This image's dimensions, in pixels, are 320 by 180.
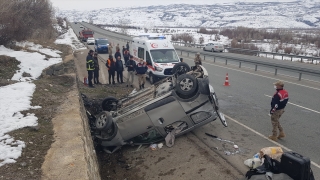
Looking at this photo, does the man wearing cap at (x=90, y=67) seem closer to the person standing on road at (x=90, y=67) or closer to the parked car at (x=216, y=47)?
the person standing on road at (x=90, y=67)

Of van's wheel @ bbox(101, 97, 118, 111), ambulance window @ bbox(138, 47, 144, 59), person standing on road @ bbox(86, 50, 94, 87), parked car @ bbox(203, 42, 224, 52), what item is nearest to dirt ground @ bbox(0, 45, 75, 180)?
van's wheel @ bbox(101, 97, 118, 111)

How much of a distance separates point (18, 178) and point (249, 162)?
4438 mm

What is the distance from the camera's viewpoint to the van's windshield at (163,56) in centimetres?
1459

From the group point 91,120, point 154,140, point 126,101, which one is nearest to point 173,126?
point 154,140

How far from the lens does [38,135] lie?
5.16 metres

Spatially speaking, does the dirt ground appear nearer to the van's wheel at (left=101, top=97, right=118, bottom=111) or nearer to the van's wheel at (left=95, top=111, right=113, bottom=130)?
the van's wheel at (left=95, top=111, right=113, bottom=130)

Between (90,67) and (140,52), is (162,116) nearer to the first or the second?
(90,67)

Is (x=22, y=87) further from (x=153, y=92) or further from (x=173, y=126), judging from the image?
(x=173, y=126)

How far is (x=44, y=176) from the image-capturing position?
376cm

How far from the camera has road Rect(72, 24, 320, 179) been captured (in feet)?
22.6

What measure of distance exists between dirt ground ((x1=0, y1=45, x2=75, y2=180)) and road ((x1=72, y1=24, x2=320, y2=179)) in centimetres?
393

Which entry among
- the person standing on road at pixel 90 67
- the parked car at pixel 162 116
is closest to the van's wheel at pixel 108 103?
the parked car at pixel 162 116

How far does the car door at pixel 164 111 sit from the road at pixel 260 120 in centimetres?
125

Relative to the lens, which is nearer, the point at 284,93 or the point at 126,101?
the point at 284,93
